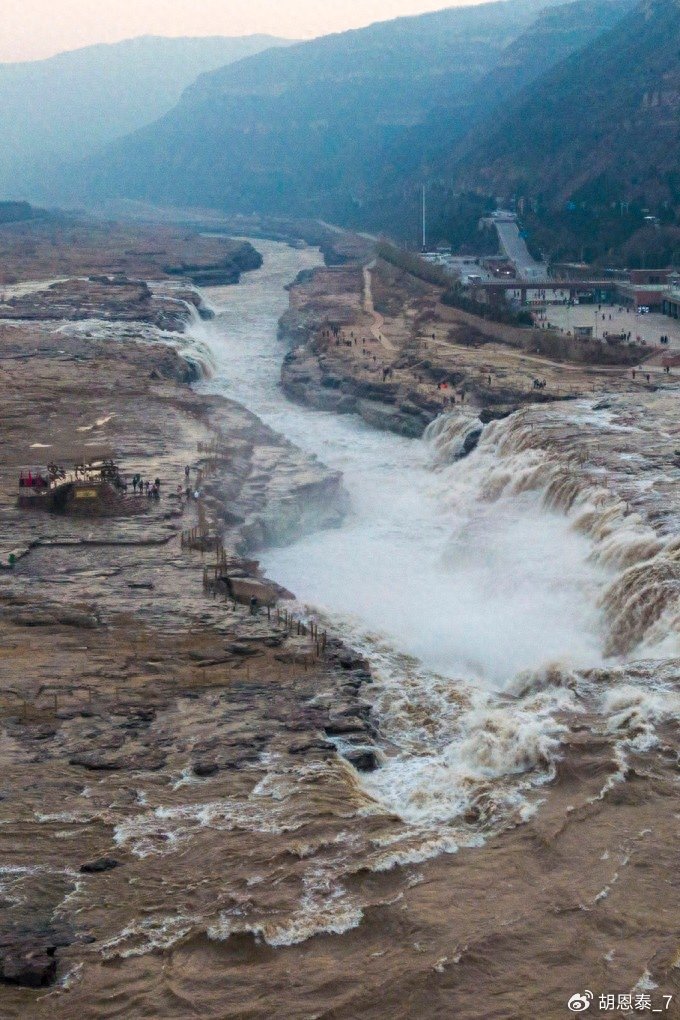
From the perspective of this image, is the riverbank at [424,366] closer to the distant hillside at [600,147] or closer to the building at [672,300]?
the building at [672,300]

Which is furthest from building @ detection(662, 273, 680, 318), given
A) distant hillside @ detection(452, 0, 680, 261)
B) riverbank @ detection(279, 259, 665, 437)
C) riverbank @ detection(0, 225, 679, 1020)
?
riverbank @ detection(0, 225, 679, 1020)

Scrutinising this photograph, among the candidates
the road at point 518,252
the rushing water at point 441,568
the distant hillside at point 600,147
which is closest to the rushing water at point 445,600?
the rushing water at point 441,568

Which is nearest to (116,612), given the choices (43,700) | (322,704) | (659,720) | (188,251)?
(43,700)

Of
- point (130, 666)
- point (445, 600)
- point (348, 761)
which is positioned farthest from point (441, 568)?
point (348, 761)

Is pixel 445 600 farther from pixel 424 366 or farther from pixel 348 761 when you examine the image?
pixel 424 366

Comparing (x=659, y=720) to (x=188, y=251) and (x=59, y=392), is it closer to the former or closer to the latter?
(x=59, y=392)
